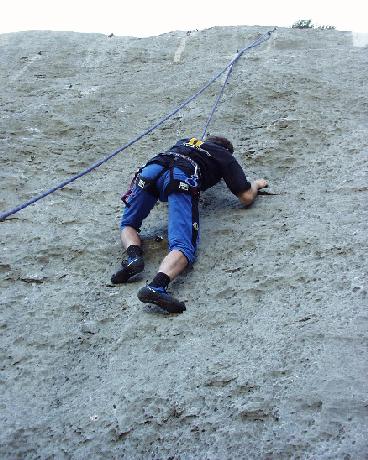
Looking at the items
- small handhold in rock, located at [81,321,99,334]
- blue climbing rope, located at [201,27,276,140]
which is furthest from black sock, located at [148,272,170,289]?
blue climbing rope, located at [201,27,276,140]

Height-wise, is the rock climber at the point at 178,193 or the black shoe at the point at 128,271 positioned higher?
the rock climber at the point at 178,193

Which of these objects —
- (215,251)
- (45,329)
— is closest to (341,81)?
(215,251)

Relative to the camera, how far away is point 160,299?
126 inches

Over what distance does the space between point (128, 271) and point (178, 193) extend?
0.73 meters

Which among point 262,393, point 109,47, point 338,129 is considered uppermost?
point 109,47

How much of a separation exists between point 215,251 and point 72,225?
137cm

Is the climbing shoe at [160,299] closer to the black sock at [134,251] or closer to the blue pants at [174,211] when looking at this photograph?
the blue pants at [174,211]

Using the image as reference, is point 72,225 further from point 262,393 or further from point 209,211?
point 262,393

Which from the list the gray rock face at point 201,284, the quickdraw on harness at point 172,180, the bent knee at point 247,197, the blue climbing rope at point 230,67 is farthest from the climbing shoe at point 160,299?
the blue climbing rope at point 230,67

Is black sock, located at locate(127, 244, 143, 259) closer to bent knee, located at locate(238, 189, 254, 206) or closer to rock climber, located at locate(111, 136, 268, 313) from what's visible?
rock climber, located at locate(111, 136, 268, 313)

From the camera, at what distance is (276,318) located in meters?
2.91

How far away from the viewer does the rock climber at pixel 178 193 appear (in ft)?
11.9

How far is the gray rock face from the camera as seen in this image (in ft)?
7.68

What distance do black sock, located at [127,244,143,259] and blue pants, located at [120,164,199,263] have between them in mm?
308
